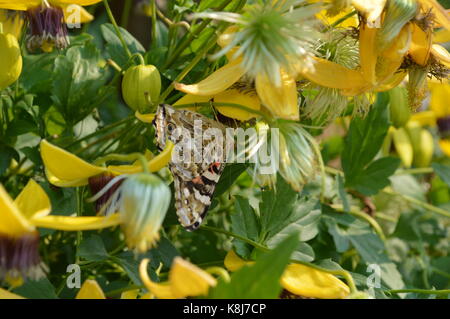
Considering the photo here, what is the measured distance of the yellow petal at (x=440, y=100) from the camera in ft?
4.86

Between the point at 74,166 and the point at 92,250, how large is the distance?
0.45ft

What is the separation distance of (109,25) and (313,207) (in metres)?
0.37

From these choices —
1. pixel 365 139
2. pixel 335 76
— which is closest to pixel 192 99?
pixel 335 76

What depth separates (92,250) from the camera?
0.82 m

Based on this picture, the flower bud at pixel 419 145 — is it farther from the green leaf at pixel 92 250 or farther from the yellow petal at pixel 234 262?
the green leaf at pixel 92 250

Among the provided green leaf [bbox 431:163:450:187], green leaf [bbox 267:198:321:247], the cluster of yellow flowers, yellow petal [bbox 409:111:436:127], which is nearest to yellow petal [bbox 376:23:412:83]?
the cluster of yellow flowers

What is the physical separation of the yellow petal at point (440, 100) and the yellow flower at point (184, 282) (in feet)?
3.29

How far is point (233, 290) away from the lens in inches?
23.8

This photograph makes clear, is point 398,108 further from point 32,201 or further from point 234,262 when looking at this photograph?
point 32,201

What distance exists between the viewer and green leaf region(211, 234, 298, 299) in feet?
1.88

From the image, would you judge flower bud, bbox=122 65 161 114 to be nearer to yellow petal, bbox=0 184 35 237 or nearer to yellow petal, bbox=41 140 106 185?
yellow petal, bbox=41 140 106 185

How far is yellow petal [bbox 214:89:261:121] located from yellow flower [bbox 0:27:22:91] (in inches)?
9.3

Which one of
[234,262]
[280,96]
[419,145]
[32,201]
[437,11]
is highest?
[437,11]
